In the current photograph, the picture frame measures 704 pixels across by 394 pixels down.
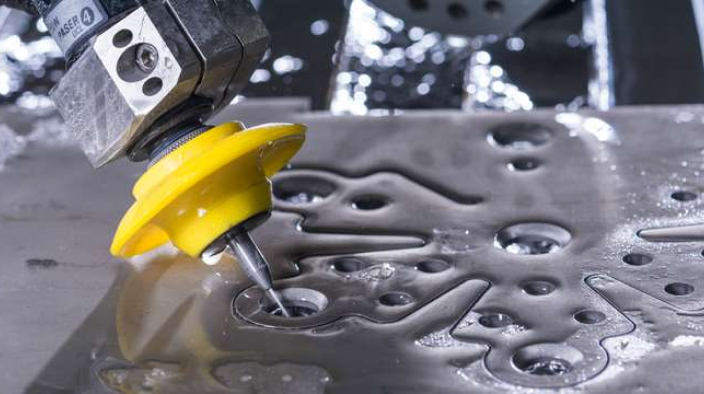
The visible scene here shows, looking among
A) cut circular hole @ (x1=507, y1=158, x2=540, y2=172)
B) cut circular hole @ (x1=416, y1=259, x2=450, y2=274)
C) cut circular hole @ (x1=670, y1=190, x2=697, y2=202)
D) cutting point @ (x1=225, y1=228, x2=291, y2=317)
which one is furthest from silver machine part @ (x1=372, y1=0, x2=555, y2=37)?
cutting point @ (x1=225, y1=228, x2=291, y2=317)

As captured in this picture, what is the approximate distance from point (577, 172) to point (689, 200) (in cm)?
13

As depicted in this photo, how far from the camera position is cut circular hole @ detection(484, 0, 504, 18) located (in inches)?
66.0

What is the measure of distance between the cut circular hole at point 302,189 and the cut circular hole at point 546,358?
1.24ft

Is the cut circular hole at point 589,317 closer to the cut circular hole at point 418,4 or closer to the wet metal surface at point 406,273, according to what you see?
the wet metal surface at point 406,273

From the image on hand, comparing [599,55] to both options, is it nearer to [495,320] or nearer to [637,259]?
[637,259]

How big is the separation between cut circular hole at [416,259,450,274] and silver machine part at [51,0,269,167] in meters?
0.26

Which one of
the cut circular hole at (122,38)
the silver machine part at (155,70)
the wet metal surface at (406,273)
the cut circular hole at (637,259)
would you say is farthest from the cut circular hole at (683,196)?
the cut circular hole at (122,38)

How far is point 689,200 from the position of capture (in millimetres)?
A: 1267

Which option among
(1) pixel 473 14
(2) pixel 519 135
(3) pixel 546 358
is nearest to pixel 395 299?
(3) pixel 546 358

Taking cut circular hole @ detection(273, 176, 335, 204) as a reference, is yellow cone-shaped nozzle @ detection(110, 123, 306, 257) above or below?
above

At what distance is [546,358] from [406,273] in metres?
0.19

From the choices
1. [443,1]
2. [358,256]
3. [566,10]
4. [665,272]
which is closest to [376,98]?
[443,1]

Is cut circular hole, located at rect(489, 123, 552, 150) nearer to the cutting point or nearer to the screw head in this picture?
the cutting point

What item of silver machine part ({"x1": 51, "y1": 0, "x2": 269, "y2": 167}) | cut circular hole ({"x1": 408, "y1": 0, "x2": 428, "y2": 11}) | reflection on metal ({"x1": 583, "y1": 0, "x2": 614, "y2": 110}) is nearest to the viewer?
silver machine part ({"x1": 51, "y1": 0, "x2": 269, "y2": 167})
